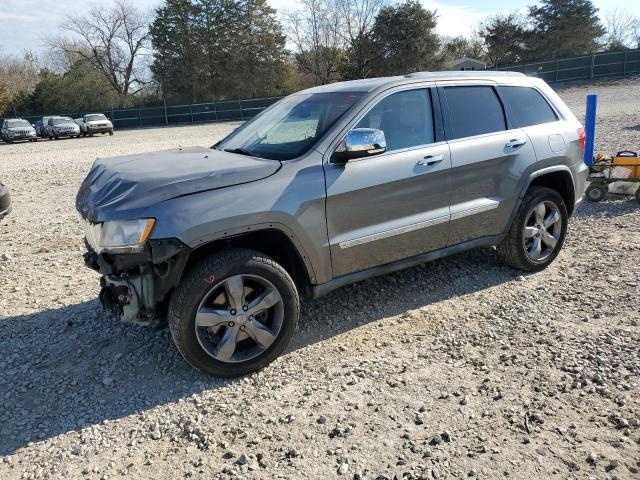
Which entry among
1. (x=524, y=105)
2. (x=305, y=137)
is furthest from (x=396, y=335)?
(x=524, y=105)

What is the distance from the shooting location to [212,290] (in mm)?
3371

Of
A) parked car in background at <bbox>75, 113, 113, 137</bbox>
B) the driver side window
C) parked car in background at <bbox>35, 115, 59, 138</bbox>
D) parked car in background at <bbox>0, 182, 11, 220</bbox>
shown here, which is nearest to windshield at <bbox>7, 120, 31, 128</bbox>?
parked car in background at <bbox>35, 115, 59, 138</bbox>

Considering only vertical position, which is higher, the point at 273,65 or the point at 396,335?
the point at 273,65

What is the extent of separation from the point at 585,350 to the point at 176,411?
9.06ft

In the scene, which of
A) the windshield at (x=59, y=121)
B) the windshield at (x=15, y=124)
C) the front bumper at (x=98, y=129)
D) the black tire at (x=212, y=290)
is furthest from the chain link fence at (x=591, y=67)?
the black tire at (x=212, y=290)

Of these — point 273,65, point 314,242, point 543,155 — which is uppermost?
point 273,65

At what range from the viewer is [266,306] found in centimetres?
355

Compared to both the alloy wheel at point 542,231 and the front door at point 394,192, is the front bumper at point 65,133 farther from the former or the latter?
the alloy wheel at point 542,231

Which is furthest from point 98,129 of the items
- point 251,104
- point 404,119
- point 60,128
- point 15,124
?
point 404,119

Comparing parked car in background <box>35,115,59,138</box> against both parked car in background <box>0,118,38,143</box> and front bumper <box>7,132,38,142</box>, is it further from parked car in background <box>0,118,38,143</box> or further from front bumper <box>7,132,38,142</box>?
front bumper <box>7,132,38,142</box>

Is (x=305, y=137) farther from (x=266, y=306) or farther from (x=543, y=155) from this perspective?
(x=543, y=155)

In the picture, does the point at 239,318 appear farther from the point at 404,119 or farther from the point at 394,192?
the point at 404,119

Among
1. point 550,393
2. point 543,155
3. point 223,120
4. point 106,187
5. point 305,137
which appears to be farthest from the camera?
point 223,120

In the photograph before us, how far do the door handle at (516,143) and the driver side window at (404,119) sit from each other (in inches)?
32.6
